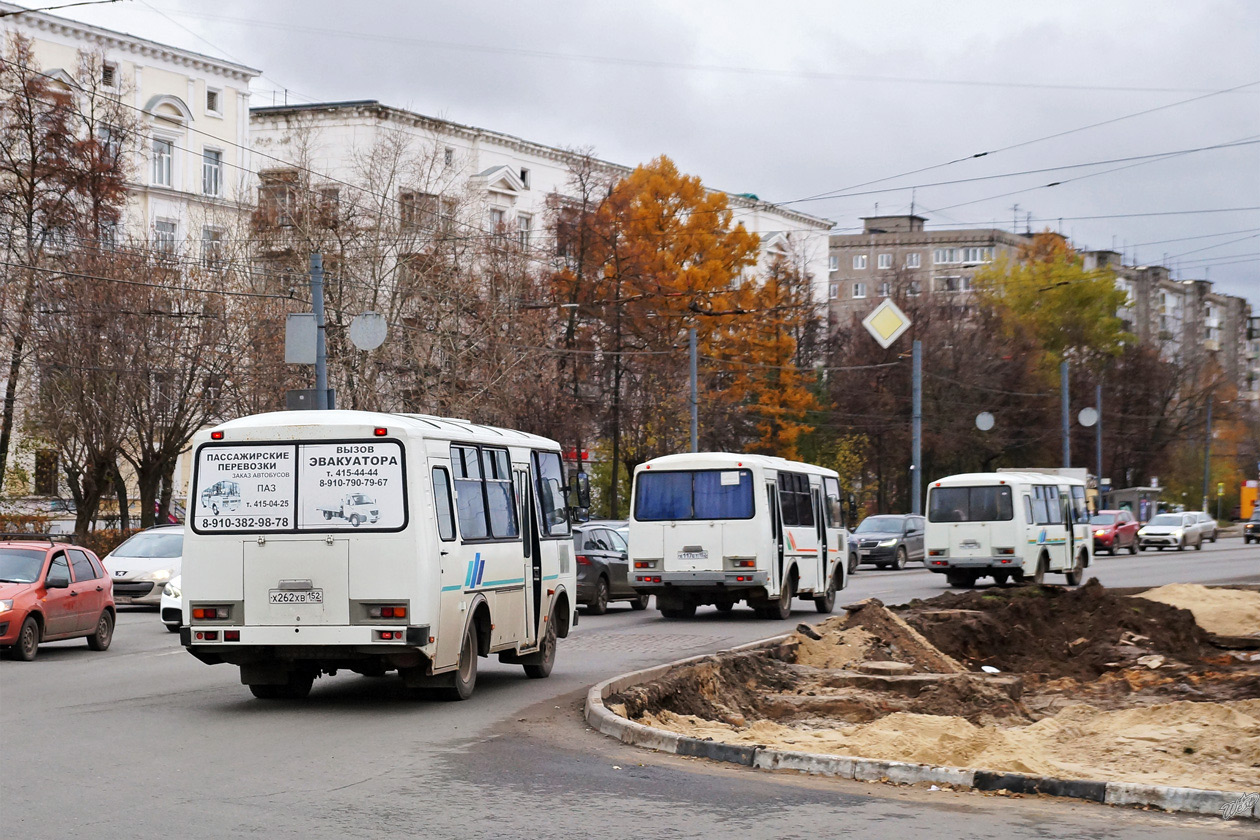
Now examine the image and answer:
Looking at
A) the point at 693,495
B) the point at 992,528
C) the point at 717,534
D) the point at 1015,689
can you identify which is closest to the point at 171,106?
the point at 992,528

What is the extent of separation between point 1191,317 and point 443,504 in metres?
142

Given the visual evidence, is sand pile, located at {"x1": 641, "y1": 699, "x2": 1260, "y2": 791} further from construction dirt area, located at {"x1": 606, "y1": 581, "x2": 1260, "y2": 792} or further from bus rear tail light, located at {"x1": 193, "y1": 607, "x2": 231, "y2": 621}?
bus rear tail light, located at {"x1": 193, "y1": 607, "x2": 231, "y2": 621}

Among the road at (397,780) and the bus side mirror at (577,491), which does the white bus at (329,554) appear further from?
the bus side mirror at (577,491)

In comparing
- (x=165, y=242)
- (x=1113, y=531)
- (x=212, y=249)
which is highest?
(x=165, y=242)

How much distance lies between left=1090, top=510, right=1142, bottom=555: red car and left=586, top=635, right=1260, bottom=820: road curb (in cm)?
5073

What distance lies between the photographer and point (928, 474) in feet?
242

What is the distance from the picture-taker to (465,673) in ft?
47.0

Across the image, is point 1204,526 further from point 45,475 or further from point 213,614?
point 213,614

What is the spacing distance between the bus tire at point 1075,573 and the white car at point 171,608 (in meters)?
21.5

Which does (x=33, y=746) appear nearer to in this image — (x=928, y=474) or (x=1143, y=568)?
(x=1143, y=568)

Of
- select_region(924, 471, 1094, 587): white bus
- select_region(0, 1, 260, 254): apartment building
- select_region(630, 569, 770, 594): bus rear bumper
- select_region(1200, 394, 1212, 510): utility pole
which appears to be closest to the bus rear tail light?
select_region(630, 569, 770, 594): bus rear bumper

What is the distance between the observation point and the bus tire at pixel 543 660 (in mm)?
16391

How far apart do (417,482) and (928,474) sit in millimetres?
62497

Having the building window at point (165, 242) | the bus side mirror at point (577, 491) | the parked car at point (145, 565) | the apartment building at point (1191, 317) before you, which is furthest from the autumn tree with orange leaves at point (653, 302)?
the apartment building at point (1191, 317)
